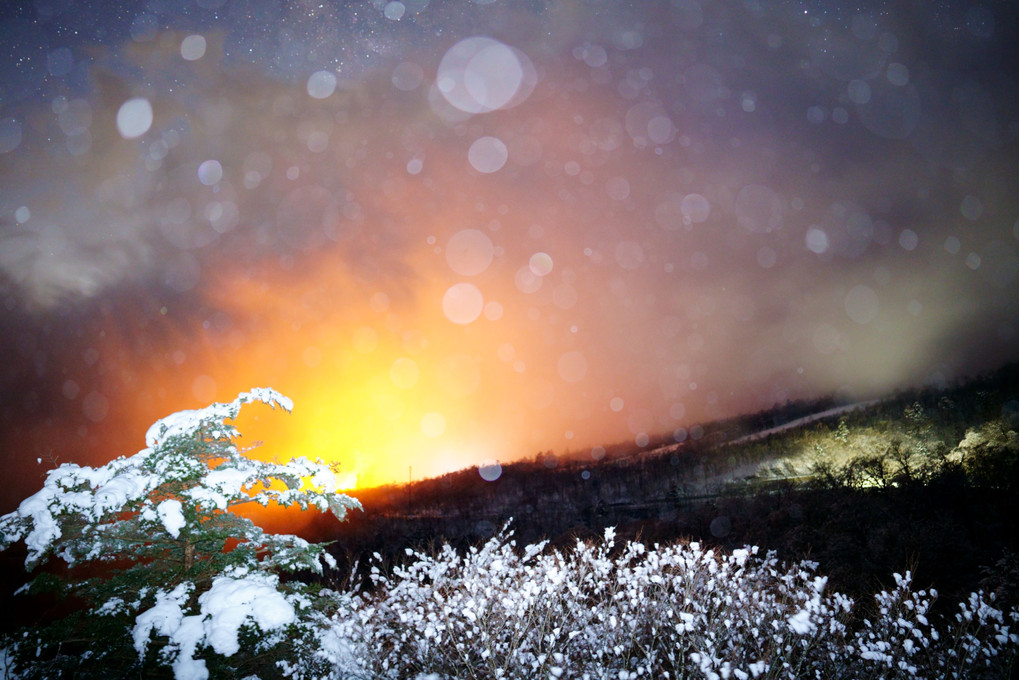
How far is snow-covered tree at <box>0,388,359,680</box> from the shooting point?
5.09 metres

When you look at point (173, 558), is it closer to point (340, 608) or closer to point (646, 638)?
point (340, 608)

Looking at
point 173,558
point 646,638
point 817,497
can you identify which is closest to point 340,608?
point 173,558

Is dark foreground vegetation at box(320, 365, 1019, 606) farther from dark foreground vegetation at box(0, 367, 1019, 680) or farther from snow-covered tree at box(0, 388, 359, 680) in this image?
snow-covered tree at box(0, 388, 359, 680)

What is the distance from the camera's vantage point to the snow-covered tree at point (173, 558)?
16.7 ft

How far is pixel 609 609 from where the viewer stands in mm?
8570

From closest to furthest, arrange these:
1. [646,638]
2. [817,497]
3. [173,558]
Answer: [173,558] < [646,638] < [817,497]

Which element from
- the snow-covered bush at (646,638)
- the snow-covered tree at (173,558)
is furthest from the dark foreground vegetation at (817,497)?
the snow-covered tree at (173,558)

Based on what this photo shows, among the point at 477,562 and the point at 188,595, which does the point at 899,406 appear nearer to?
the point at 477,562

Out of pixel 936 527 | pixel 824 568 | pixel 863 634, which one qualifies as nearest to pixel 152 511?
pixel 863 634

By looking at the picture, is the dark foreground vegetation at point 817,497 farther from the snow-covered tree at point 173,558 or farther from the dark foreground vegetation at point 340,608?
the snow-covered tree at point 173,558

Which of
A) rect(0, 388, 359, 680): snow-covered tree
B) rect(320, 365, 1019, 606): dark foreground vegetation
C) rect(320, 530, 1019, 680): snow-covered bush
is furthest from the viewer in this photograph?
rect(320, 365, 1019, 606): dark foreground vegetation

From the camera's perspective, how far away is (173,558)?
639 cm

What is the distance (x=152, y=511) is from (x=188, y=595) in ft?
3.59

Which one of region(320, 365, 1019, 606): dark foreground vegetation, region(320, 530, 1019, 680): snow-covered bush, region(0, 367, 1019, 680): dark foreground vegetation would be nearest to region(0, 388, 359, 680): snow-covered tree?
region(0, 367, 1019, 680): dark foreground vegetation
